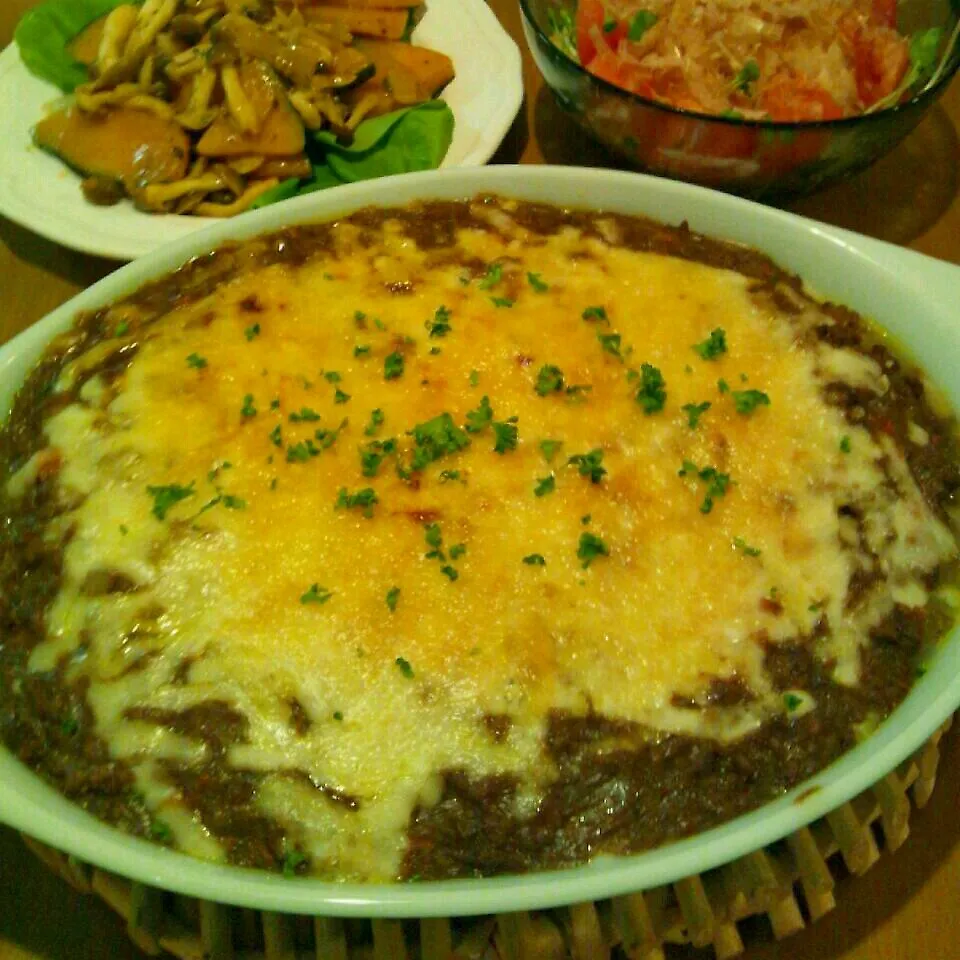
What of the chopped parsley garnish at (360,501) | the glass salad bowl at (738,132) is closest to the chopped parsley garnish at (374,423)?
the chopped parsley garnish at (360,501)

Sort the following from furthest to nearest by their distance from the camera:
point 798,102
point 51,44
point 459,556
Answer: point 51,44
point 798,102
point 459,556

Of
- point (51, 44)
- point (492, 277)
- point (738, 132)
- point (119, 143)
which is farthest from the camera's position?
point (51, 44)

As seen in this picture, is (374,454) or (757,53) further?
(757,53)

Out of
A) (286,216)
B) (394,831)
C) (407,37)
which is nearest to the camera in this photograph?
(394,831)

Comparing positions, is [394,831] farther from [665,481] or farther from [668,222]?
[668,222]

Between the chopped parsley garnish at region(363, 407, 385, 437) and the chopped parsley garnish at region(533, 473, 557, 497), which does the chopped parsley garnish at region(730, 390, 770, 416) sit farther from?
the chopped parsley garnish at region(363, 407, 385, 437)

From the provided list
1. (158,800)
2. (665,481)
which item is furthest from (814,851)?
(158,800)

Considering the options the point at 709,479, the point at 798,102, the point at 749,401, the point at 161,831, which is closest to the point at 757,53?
the point at 798,102

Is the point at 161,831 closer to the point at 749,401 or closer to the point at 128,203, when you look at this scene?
the point at 749,401
